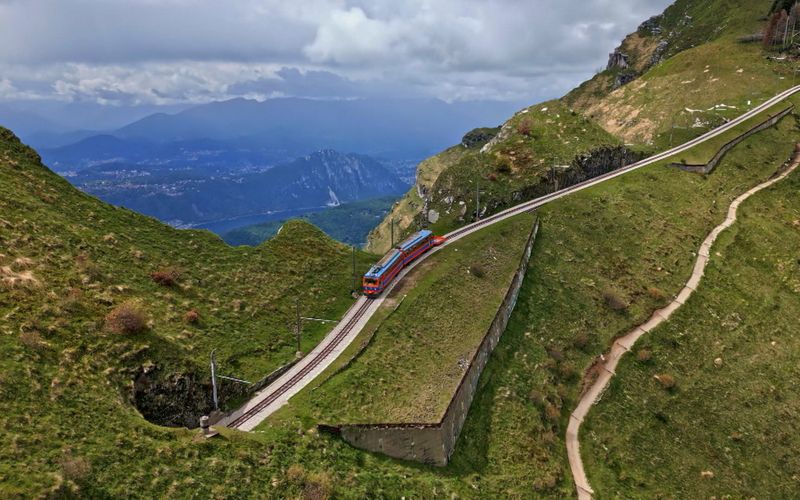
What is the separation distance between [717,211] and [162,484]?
87672 millimetres

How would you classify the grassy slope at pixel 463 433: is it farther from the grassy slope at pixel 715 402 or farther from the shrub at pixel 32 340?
the grassy slope at pixel 715 402

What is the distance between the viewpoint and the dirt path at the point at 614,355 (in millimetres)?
41906

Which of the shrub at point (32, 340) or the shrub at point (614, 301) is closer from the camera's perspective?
the shrub at point (32, 340)

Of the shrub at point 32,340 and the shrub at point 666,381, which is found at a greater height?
the shrub at point 32,340

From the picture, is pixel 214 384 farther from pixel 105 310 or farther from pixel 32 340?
pixel 32 340

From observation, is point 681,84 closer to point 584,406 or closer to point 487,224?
point 487,224

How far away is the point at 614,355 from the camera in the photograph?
54.3m

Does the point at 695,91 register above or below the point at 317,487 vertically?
above

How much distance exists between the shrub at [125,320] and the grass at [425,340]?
1208cm

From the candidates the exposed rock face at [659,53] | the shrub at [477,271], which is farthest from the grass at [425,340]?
the exposed rock face at [659,53]

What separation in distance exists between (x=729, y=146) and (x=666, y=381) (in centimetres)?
7064

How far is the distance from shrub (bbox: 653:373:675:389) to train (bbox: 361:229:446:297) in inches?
1191

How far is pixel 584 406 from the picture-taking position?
4831cm

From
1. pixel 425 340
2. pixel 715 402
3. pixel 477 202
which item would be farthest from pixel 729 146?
pixel 425 340
